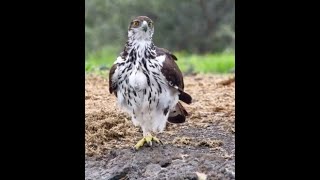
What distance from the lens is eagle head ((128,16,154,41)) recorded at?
3951 mm

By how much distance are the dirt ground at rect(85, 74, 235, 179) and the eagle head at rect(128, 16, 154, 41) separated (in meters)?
0.84

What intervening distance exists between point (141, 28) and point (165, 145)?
92 cm

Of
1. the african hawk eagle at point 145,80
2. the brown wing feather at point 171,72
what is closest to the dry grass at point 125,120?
the african hawk eagle at point 145,80

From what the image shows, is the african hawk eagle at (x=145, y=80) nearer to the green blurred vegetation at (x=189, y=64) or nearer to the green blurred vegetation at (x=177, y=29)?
the green blurred vegetation at (x=189, y=64)

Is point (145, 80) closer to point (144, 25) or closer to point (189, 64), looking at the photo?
point (144, 25)

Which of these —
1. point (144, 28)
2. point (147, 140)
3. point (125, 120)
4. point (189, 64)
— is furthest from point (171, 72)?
point (189, 64)

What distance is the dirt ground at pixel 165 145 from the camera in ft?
12.5

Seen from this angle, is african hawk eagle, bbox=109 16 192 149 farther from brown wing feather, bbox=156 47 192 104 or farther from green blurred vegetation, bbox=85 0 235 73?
green blurred vegetation, bbox=85 0 235 73

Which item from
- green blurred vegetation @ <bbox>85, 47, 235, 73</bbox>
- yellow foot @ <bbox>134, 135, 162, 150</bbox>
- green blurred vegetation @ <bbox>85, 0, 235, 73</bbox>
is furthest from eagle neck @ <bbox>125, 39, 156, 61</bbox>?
green blurred vegetation @ <bbox>85, 0, 235, 73</bbox>
